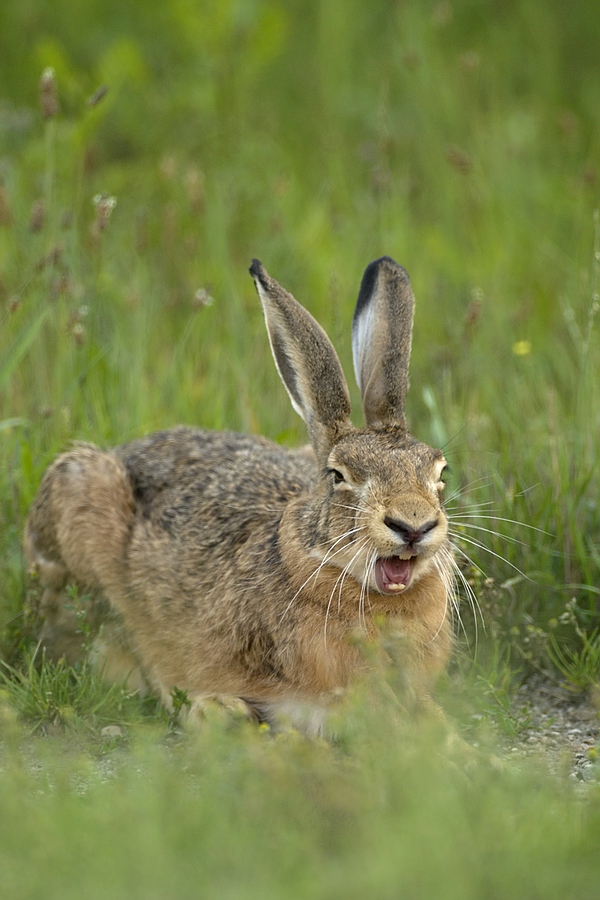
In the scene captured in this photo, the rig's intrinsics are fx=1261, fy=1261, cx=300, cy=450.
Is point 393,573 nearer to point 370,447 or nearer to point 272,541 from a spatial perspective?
point 370,447

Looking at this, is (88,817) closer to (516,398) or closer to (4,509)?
(4,509)

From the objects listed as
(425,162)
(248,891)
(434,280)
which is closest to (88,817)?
(248,891)

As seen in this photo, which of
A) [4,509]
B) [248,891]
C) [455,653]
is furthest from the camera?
[4,509]

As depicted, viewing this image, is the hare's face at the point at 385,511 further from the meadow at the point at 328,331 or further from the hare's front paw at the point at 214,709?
the hare's front paw at the point at 214,709

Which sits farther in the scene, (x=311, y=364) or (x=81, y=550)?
(x=81, y=550)

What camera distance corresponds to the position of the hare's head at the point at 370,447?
4.25 m

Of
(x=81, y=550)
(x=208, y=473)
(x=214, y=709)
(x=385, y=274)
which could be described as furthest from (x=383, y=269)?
(x=214, y=709)

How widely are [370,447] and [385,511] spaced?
40cm

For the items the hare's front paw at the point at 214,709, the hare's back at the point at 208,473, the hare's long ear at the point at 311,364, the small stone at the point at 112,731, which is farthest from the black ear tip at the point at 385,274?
the small stone at the point at 112,731

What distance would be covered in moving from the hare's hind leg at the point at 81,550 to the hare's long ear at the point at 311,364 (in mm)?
1091

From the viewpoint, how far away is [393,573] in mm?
4340

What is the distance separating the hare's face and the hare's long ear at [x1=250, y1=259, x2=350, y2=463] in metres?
0.23

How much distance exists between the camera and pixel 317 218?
8.05 m

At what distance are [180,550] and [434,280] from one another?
131 inches
